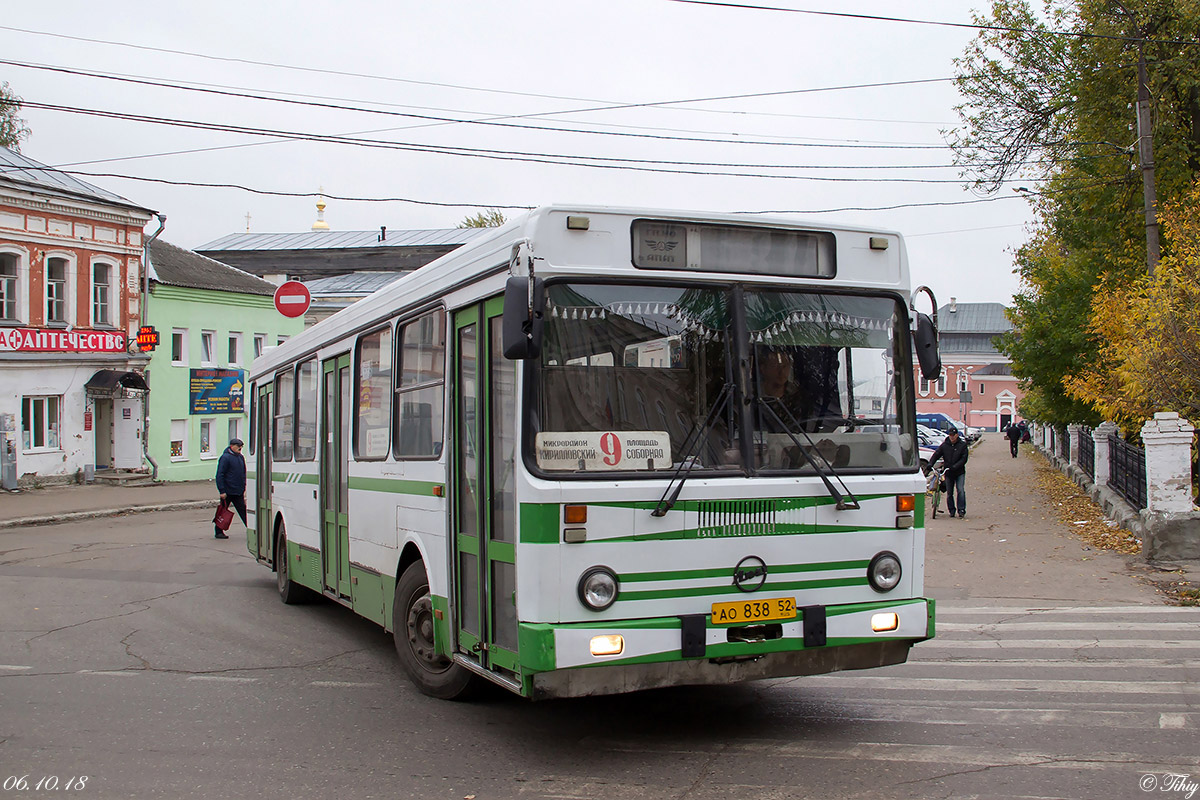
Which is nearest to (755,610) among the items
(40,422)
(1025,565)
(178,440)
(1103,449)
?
(1025,565)

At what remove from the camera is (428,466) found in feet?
23.6

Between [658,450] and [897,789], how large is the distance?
1984 millimetres

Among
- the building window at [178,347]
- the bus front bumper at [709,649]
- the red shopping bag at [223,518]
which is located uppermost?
the building window at [178,347]

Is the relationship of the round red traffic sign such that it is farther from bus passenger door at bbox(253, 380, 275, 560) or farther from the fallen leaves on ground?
the fallen leaves on ground

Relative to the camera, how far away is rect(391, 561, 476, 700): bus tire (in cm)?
720

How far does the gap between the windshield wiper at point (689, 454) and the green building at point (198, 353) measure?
29.7m

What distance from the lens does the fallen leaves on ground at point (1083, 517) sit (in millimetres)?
16406

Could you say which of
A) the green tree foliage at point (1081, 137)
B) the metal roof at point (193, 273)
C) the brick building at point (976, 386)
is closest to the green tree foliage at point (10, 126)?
the metal roof at point (193, 273)

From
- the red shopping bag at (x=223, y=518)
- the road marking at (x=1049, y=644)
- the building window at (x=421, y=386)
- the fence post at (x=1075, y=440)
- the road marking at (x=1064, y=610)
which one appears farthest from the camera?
the fence post at (x=1075, y=440)

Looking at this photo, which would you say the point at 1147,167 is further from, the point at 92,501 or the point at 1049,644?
the point at 92,501

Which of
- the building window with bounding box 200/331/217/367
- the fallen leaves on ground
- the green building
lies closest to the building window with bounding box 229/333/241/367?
the green building

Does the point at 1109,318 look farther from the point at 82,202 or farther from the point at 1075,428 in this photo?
the point at 82,202

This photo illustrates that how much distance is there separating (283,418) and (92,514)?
15.6 metres

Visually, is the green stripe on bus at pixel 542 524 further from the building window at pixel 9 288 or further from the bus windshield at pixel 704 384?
the building window at pixel 9 288
